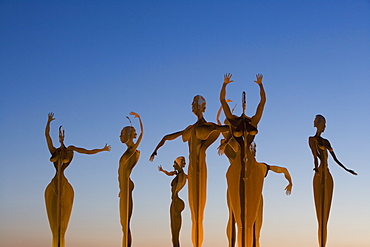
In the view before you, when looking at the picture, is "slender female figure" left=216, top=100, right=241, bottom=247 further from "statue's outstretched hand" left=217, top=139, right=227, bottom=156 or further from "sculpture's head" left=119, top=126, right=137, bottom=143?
"sculpture's head" left=119, top=126, right=137, bottom=143

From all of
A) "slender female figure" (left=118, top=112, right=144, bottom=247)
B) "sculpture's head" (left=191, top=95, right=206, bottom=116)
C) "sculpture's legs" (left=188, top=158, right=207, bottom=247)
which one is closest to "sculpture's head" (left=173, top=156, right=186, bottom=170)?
"slender female figure" (left=118, top=112, right=144, bottom=247)

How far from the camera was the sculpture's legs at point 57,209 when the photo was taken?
68.5 feet

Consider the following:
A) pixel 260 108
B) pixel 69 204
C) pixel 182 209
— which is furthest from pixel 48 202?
→ pixel 260 108

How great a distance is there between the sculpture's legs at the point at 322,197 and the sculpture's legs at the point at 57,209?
6087mm

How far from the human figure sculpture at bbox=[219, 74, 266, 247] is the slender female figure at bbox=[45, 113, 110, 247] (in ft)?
13.2

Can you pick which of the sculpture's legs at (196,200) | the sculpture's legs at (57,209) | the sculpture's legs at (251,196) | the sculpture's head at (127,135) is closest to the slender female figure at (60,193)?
the sculpture's legs at (57,209)

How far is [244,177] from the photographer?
61.6ft

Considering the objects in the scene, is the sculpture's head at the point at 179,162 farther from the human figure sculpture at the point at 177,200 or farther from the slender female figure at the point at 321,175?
the slender female figure at the point at 321,175

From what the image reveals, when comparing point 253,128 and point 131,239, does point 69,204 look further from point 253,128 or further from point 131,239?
point 253,128

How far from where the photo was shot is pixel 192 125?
19.6m

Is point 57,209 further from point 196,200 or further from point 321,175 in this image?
point 321,175

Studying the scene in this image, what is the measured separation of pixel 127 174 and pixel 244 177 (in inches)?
134

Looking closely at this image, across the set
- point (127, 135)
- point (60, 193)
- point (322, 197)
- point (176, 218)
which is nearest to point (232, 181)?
point (176, 218)

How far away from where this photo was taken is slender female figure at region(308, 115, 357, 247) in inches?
794
